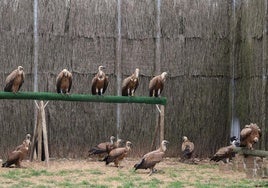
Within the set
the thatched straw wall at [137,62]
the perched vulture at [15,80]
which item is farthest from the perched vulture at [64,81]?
the thatched straw wall at [137,62]

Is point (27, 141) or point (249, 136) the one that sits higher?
point (249, 136)

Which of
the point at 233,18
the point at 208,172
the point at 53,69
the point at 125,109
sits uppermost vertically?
the point at 233,18

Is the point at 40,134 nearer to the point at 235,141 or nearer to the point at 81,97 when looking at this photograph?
the point at 81,97

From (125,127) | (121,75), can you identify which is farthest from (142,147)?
(121,75)

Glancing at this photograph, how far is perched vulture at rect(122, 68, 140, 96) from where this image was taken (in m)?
12.5

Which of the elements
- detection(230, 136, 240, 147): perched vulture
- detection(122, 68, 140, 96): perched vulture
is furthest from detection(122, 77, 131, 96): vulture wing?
detection(230, 136, 240, 147): perched vulture

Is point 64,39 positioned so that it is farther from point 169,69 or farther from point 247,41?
point 247,41

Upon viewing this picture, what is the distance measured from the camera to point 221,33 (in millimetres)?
13852

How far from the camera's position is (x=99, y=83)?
12.4 meters

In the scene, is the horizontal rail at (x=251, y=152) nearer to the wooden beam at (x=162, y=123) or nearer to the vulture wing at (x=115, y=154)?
the wooden beam at (x=162, y=123)

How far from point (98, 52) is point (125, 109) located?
1311mm

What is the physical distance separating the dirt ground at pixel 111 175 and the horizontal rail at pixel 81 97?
1.25m

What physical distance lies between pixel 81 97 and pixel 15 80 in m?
1.25

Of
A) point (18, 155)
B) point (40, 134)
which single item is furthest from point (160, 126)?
point (18, 155)
